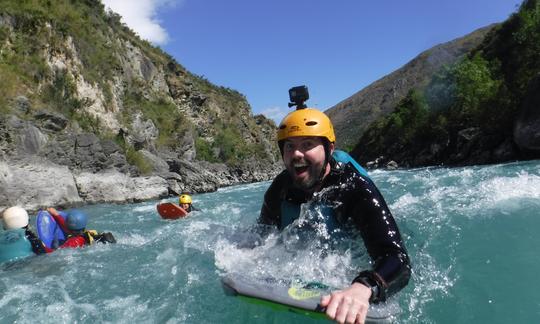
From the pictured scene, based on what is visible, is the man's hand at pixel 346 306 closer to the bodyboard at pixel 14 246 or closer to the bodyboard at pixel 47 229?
the bodyboard at pixel 14 246

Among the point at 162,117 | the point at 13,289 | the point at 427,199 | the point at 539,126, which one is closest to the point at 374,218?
the point at 13,289

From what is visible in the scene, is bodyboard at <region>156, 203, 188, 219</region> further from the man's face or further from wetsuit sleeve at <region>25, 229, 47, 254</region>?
the man's face

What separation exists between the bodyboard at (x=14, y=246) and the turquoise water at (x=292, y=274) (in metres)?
0.33

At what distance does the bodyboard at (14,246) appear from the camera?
604cm

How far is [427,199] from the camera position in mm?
7547

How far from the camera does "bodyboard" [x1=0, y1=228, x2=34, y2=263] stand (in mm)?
6039

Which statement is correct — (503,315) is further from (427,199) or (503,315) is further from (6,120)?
(6,120)

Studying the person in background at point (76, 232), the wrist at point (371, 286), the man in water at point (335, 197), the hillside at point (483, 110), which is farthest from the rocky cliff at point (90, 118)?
the hillside at point (483, 110)

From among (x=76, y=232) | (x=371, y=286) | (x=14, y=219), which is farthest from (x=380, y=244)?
(x=76, y=232)

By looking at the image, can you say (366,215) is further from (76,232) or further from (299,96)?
(76,232)

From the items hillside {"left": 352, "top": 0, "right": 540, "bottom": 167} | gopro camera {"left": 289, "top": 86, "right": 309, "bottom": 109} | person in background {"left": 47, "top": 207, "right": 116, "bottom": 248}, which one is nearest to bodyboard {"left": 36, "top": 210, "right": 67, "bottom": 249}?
person in background {"left": 47, "top": 207, "right": 116, "bottom": 248}

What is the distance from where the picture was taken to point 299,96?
4.01 metres

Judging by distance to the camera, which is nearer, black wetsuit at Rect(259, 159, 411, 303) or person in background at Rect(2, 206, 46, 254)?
black wetsuit at Rect(259, 159, 411, 303)

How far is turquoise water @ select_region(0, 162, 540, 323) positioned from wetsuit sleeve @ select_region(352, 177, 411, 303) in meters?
0.38
